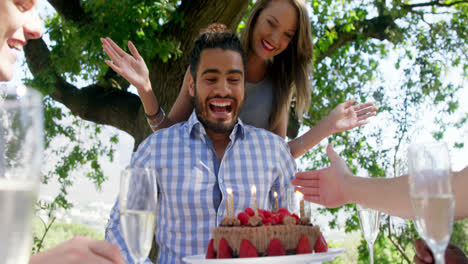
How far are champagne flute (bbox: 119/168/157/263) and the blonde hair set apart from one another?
2.25 m

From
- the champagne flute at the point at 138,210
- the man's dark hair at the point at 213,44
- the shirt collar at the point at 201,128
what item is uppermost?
the man's dark hair at the point at 213,44

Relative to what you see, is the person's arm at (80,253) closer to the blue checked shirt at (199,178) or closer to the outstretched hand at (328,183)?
the outstretched hand at (328,183)

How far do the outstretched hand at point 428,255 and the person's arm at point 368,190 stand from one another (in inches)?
5.2

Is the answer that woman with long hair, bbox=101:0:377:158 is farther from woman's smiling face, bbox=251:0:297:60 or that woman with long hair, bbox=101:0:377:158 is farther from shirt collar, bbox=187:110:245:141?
shirt collar, bbox=187:110:245:141

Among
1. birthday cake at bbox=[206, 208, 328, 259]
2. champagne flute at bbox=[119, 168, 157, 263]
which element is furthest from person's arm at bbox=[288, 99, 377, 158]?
champagne flute at bbox=[119, 168, 157, 263]

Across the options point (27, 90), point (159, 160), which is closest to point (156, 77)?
point (159, 160)

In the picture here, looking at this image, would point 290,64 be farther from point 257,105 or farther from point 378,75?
point 378,75

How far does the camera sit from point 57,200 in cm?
824

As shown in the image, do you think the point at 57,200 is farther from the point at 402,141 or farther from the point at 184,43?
the point at 402,141

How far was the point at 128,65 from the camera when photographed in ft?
9.29

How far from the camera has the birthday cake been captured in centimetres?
169

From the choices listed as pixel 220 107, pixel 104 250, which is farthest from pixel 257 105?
pixel 104 250

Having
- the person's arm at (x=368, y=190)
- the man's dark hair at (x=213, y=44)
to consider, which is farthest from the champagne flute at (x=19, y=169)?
the man's dark hair at (x=213, y=44)

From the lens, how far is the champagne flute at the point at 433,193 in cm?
92
